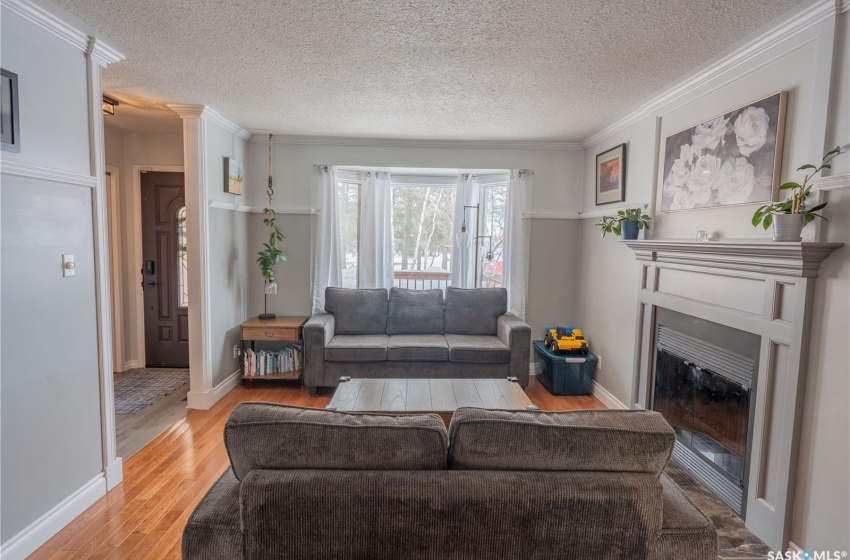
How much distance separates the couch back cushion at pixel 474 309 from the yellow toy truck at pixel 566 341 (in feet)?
1.68

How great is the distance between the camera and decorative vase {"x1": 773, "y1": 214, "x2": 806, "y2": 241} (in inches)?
74.2

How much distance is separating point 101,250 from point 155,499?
1.36 m

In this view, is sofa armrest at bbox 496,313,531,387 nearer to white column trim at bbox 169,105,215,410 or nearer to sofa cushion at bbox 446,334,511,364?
sofa cushion at bbox 446,334,511,364

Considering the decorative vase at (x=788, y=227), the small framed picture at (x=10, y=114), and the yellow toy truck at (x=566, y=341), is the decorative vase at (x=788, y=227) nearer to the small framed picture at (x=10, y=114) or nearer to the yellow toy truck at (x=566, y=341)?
the yellow toy truck at (x=566, y=341)

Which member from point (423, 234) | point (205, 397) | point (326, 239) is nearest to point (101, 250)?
point (205, 397)

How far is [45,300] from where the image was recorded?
2033 mm

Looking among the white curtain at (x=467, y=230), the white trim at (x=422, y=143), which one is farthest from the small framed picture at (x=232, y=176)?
the white curtain at (x=467, y=230)

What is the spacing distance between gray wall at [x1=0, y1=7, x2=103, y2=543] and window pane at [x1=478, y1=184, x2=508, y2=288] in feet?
11.7

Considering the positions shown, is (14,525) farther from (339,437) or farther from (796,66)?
(796,66)

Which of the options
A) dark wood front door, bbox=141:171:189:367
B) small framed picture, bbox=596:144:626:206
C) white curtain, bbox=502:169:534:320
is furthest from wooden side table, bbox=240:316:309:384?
small framed picture, bbox=596:144:626:206

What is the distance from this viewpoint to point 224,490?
1.42 m

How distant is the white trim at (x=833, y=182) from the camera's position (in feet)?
5.70

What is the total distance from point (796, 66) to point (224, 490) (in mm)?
2869

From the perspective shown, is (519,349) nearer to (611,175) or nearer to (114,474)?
(611,175)
